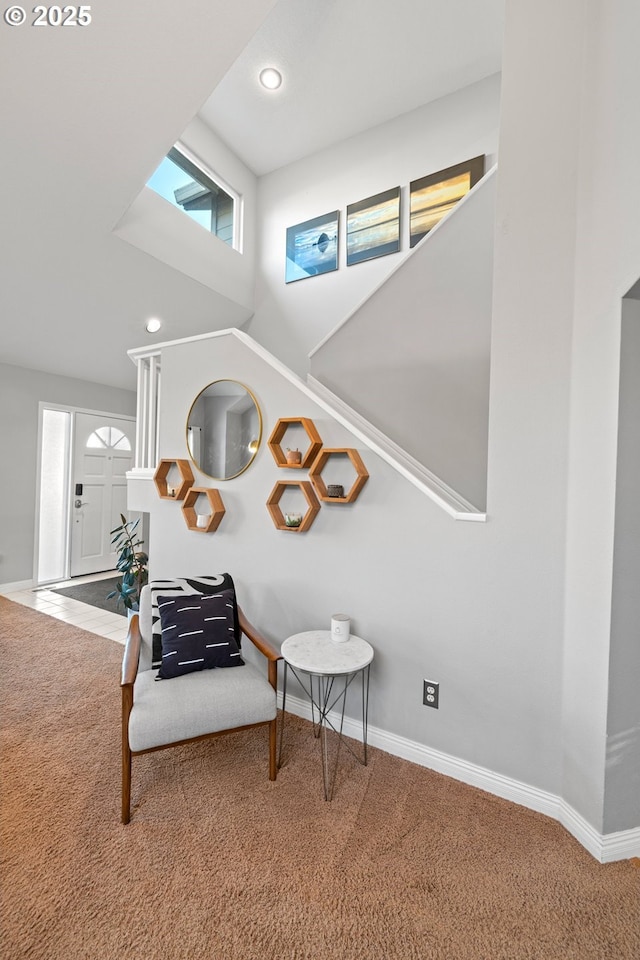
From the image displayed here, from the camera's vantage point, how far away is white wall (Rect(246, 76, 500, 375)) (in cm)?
385

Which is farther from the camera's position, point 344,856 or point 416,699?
point 416,699

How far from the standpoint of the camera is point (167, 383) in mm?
3008

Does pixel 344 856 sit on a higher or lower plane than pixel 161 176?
lower

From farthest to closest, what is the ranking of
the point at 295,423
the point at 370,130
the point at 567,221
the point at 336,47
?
the point at 370,130 < the point at 336,47 < the point at 295,423 < the point at 567,221

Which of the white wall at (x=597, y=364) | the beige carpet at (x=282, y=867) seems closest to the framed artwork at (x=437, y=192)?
the white wall at (x=597, y=364)

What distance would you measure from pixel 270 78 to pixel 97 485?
15.3ft

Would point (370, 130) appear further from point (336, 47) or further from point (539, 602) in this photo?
point (539, 602)

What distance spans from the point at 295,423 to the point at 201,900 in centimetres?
196

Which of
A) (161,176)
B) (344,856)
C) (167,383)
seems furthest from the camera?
(161,176)

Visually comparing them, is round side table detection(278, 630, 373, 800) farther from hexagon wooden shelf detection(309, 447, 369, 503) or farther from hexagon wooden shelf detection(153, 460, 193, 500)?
hexagon wooden shelf detection(153, 460, 193, 500)

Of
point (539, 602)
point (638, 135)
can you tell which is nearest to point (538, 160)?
point (638, 135)

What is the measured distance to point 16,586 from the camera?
185 inches

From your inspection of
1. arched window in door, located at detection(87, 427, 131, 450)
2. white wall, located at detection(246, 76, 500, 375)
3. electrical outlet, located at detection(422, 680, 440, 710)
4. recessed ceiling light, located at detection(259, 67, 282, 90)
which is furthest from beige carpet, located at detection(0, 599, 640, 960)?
recessed ceiling light, located at detection(259, 67, 282, 90)

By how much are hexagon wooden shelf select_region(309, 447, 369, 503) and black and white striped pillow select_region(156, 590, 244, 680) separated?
0.76 meters
